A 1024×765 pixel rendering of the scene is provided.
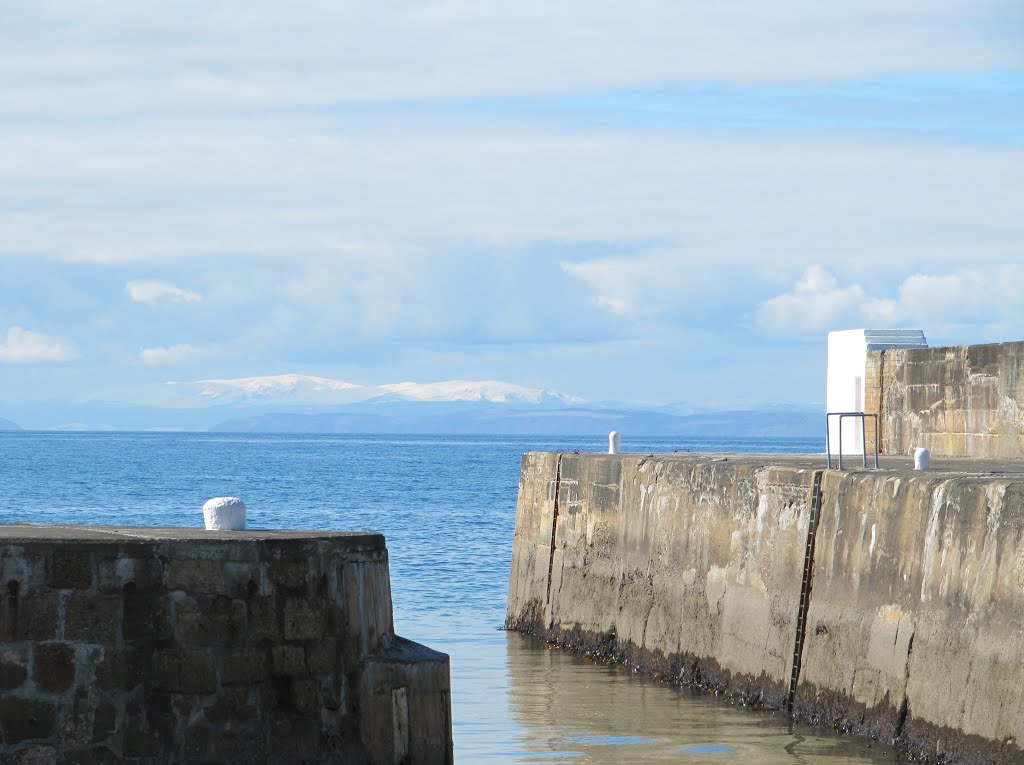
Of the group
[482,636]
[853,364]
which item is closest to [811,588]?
[482,636]

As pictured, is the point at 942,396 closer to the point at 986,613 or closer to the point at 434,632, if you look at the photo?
the point at 434,632

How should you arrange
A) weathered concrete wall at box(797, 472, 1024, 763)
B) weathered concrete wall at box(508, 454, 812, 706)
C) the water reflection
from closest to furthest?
weathered concrete wall at box(797, 472, 1024, 763) < the water reflection < weathered concrete wall at box(508, 454, 812, 706)

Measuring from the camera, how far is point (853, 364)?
21516 mm

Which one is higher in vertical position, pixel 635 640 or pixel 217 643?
pixel 217 643

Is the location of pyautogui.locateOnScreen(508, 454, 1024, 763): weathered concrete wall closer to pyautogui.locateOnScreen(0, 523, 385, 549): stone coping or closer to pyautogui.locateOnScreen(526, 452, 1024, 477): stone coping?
pyautogui.locateOnScreen(526, 452, 1024, 477): stone coping

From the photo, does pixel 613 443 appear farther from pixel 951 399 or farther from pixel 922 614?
pixel 922 614

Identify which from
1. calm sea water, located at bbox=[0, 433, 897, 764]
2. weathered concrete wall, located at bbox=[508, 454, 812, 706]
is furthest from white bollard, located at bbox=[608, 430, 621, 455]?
calm sea water, located at bbox=[0, 433, 897, 764]

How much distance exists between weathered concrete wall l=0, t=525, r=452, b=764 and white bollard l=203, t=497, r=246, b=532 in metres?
0.43

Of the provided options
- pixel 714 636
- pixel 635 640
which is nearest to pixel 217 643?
pixel 714 636

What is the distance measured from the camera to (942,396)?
18266mm

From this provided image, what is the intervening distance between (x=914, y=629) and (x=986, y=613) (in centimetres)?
96

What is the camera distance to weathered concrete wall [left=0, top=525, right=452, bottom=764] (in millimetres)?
7566

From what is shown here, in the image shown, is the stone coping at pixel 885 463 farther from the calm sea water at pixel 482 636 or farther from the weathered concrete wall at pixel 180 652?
the weathered concrete wall at pixel 180 652

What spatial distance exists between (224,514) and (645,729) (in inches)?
209
